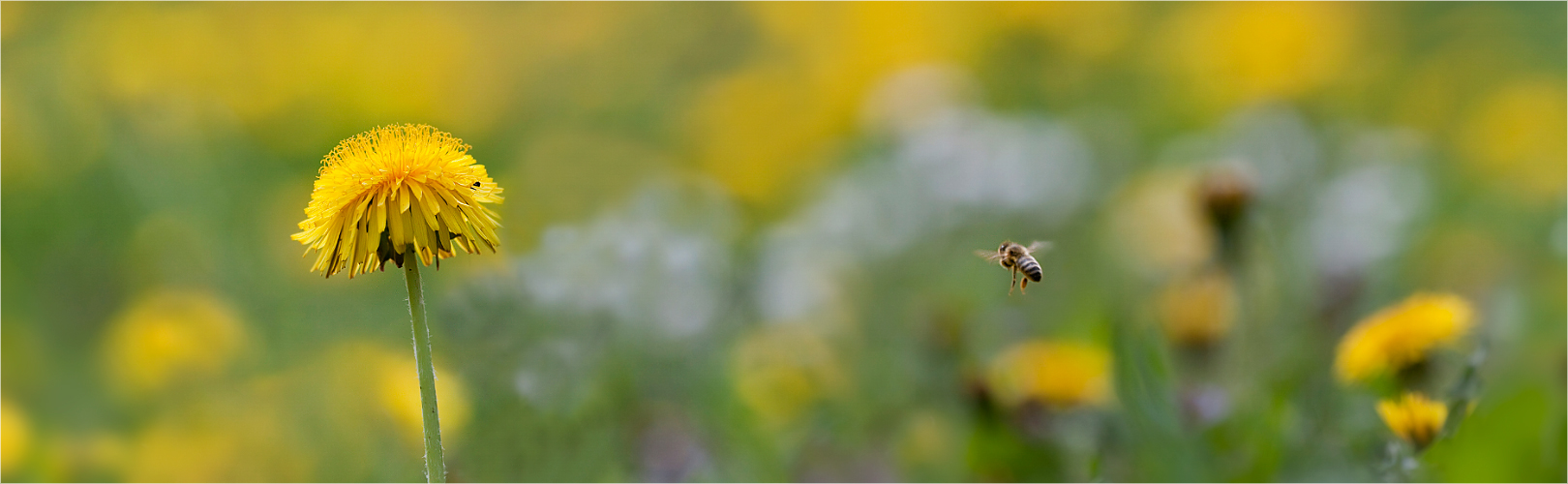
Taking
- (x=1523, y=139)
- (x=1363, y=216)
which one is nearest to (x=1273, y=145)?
(x=1363, y=216)

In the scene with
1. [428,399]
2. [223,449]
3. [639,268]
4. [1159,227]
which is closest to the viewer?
[428,399]

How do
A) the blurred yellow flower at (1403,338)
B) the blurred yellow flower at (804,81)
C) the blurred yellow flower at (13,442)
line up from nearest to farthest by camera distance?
the blurred yellow flower at (1403,338)
the blurred yellow flower at (13,442)
the blurred yellow flower at (804,81)

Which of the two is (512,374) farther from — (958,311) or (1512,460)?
(1512,460)

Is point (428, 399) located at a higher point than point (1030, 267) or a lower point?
lower

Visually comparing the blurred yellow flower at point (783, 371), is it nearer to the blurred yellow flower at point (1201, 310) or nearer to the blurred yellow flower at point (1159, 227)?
the blurred yellow flower at point (1201, 310)

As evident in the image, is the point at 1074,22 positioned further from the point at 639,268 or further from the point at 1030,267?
the point at 1030,267

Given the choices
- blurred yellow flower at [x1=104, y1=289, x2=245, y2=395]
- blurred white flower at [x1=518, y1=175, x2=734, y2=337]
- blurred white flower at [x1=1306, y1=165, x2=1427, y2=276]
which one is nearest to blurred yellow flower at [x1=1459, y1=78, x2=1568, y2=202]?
blurred white flower at [x1=1306, y1=165, x2=1427, y2=276]

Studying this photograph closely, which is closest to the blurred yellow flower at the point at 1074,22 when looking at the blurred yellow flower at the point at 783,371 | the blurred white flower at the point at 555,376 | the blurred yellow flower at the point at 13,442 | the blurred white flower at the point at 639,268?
Result: the blurred white flower at the point at 639,268
